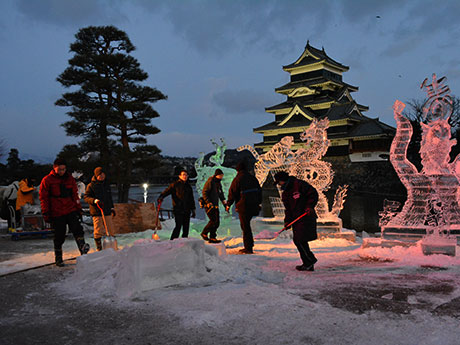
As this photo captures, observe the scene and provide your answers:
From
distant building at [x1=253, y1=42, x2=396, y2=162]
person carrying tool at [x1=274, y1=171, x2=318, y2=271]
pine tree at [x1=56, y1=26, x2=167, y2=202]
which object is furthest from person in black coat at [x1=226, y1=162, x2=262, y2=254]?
distant building at [x1=253, y1=42, x2=396, y2=162]

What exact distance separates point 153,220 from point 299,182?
5.65 meters

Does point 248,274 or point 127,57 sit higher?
point 127,57

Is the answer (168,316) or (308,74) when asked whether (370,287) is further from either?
(308,74)

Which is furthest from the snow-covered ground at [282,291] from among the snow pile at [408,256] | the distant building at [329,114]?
the distant building at [329,114]

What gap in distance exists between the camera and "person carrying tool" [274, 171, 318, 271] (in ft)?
18.0

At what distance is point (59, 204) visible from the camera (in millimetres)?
6160

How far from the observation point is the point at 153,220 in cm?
1039

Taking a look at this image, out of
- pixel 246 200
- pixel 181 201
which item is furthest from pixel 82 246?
pixel 246 200

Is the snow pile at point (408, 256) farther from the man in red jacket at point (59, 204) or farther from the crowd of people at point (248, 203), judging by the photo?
the man in red jacket at point (59, 204)

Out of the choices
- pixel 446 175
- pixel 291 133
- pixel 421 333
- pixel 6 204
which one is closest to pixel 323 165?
pixel 446 175

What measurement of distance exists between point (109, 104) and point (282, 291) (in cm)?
1824

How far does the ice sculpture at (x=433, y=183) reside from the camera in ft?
21.3

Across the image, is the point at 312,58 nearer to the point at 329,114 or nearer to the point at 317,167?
the point at 329,114

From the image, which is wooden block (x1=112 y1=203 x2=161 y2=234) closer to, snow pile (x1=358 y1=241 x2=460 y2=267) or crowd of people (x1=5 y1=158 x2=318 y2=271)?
crowd of people (x1=5 y1=158 x2=318 y2=271)
